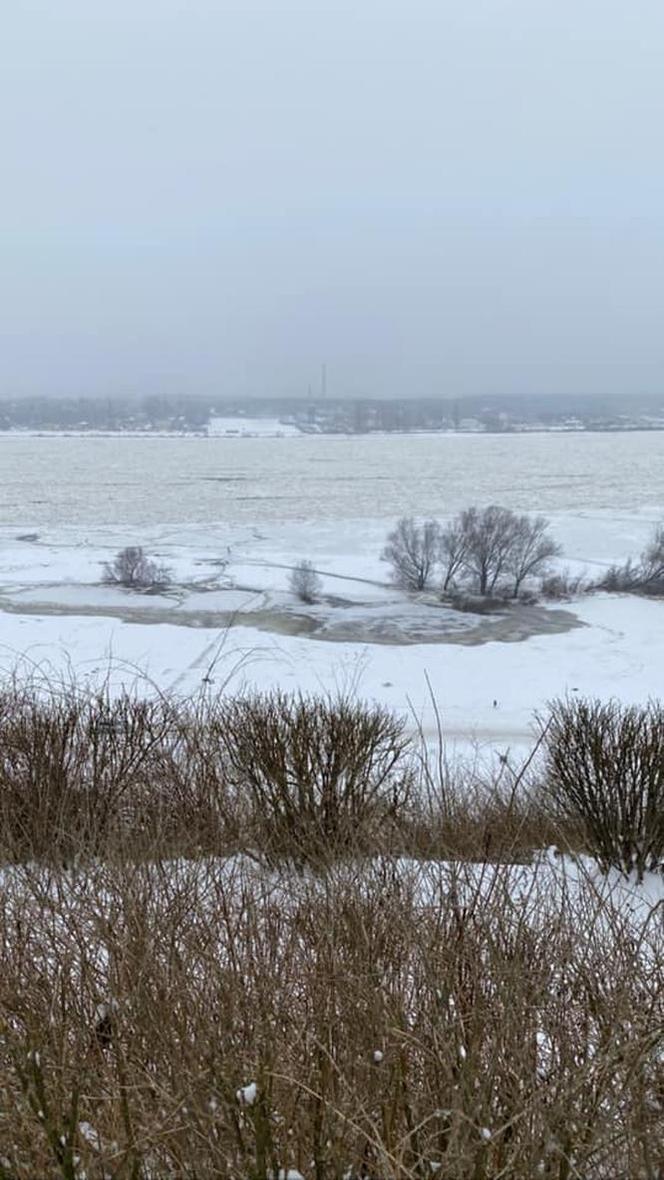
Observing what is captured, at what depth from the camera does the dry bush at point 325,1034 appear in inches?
90.2

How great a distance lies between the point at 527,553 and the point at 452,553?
354cm

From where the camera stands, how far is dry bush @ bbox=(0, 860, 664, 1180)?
229 centimetres

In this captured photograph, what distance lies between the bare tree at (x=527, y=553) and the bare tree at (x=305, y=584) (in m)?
9.07

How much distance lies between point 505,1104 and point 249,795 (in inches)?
187

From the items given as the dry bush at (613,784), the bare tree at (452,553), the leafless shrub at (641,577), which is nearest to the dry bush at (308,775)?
the dry bush at (613,784)

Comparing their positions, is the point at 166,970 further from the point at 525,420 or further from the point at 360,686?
the point at 525,420

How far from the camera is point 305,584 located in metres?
34.0

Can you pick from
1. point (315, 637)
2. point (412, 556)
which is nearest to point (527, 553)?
point (412, 556)

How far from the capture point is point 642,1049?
8.64ft

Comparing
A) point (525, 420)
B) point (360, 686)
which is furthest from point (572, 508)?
point (525, 420)

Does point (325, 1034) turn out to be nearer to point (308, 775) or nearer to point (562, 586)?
point (308, 775)

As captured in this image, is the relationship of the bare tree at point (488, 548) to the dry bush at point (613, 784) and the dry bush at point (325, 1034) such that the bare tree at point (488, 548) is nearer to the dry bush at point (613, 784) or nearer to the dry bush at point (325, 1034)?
the dry bush at point (613, 784)

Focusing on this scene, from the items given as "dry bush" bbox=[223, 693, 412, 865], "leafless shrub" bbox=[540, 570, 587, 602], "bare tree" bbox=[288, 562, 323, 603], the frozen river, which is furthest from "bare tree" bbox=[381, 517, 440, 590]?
"dry bush" bbox=[223, 693, 412, 865]

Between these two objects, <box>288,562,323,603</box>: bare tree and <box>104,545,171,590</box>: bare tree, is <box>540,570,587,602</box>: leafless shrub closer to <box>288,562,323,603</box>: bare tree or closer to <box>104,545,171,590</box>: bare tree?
<box>288,562,323,603</box>: bare tree
